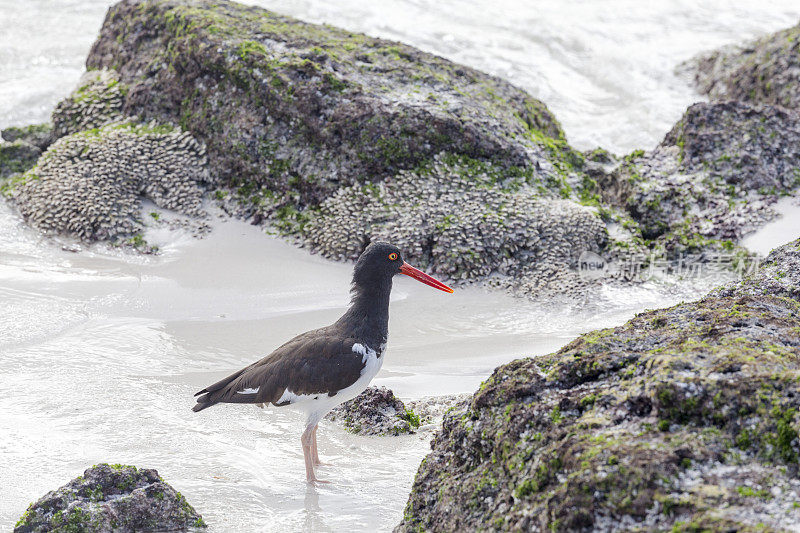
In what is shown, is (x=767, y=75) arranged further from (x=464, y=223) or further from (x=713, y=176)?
(x=464, y=223)

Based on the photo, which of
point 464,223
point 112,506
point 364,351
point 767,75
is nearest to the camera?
point 112,506

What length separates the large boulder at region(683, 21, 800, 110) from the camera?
15.8 m

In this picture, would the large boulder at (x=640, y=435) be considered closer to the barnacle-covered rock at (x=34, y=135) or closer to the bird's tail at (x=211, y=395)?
the bird's tail at (x=211, y=395)

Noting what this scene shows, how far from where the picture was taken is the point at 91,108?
45.9 feet

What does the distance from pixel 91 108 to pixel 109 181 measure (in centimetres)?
265

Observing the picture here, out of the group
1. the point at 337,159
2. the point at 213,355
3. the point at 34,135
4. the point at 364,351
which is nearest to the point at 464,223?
the point at 337,159

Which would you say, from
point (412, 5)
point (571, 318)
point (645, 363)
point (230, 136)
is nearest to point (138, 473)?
point (645, 363)

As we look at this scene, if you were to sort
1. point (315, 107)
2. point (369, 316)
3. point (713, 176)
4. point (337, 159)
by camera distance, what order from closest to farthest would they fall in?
1. point (369, 316)
2. point (337, 159)
3. point (315, 107)
4. point (713, 176)

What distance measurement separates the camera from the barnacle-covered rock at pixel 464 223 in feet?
35.5

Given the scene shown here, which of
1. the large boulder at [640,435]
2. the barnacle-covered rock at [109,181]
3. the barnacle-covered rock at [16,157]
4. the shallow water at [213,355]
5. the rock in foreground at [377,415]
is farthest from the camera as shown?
the barnacle-covered rock at [16,157]

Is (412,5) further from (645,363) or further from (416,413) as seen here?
(645,363)

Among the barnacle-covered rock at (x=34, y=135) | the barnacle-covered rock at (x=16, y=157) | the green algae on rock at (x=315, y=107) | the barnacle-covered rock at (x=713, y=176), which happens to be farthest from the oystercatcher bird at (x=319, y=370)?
the barnacle-covered rock at (x=34, y=135)

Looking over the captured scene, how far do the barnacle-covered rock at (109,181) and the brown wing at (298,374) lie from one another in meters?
6.01

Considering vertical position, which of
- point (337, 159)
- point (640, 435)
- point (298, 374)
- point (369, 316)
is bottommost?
point (298, 374)
